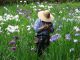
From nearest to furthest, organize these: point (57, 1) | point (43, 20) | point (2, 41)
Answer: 1. point (43, 20)
2. point (2, 41)
3. point (57, 1)

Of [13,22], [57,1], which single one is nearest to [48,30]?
[13,22]

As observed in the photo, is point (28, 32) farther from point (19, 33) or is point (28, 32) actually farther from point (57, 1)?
point (57, 1)

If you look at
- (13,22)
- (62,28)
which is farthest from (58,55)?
(13,22)

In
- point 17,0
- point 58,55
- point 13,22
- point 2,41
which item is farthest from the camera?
point 17,0

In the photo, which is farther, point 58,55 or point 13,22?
point 13,22

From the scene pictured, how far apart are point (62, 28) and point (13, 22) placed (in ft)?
5.01

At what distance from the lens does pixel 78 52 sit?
4562 millimetres

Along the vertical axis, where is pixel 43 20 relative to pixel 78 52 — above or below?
above

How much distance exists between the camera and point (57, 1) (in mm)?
16719

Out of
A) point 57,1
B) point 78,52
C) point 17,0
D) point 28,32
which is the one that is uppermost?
point 78,52

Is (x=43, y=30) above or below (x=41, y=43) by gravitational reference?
above

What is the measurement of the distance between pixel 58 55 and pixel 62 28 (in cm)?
A: 232

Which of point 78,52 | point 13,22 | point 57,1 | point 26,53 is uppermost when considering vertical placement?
point 26,53

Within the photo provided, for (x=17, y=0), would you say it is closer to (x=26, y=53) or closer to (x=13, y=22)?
(x=13, y=22)
